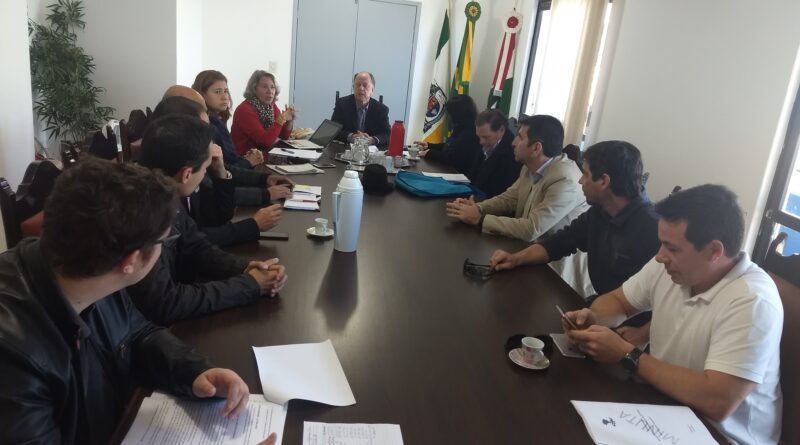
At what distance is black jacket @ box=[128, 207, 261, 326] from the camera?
126 centimetres

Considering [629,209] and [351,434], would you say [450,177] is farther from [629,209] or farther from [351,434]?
[351,434]

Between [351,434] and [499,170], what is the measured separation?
2.43m

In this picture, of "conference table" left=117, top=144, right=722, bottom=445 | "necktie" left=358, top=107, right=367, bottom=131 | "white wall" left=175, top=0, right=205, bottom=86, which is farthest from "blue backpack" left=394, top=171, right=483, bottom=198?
"white wall" left=175, top=0, right=205, bottom=86

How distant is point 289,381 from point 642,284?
1.05 metres

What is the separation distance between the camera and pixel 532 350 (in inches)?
49.5

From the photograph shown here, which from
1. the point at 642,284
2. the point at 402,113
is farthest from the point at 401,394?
the point at 402,113

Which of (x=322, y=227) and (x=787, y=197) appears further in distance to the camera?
(x=787, y=197)

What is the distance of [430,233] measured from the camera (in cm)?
217

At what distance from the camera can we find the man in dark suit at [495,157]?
321cm

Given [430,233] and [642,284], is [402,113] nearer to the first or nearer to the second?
[430,233]

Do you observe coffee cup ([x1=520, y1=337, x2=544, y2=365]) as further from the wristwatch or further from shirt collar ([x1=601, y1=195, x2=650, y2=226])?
shirt collar ([x1=601, y1=195, x2=650, y2=226])

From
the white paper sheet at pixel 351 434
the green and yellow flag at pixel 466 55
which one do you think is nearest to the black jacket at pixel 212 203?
the white paper sheet at pixel 351 434

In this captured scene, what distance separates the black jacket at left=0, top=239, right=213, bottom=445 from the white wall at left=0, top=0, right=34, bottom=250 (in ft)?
7.69

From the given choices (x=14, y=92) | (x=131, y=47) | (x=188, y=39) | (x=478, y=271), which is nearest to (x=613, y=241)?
(x=478, y=271)
